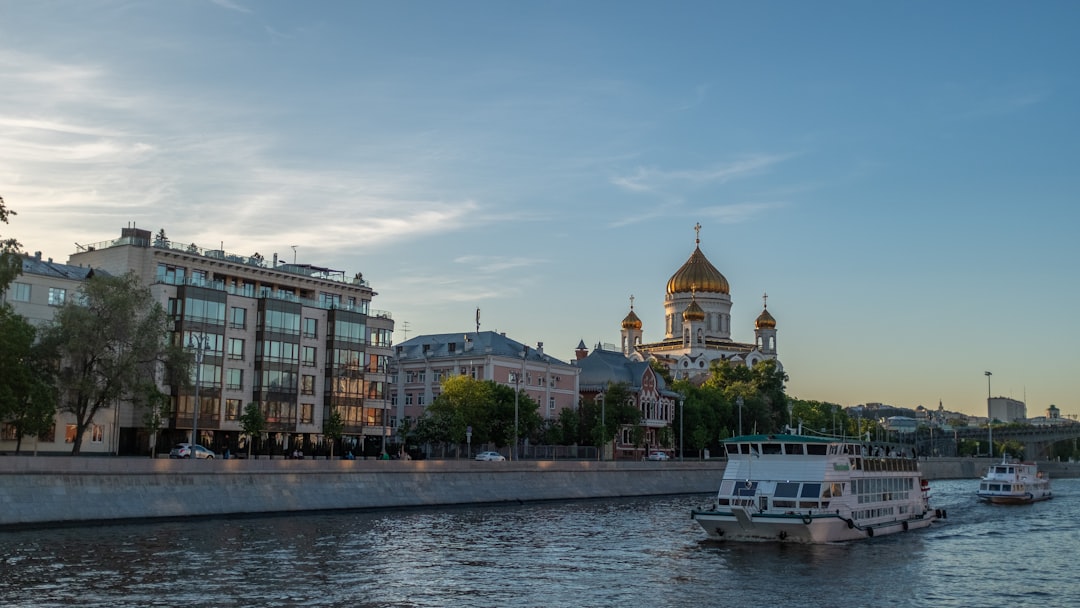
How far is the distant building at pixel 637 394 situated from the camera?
477ft

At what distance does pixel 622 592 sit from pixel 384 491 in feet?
125

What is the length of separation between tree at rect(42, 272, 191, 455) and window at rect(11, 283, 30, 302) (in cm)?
930

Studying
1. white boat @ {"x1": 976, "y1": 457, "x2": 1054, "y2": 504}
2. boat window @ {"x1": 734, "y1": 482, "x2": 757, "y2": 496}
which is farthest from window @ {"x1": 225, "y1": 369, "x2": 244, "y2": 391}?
white boat @ {"x1": 976, "y1": 457, "x2": 1054, "y2": 504}

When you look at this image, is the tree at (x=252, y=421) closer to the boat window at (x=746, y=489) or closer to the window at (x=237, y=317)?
the window at (x=237, y=317)

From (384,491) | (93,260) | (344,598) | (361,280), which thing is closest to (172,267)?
(93,260)

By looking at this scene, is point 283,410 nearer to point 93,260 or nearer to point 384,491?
point 93,260

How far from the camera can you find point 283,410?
339 ft

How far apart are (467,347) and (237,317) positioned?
40.9 m

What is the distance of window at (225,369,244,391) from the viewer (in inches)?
3905

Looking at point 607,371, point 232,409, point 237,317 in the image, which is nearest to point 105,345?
point 232,409

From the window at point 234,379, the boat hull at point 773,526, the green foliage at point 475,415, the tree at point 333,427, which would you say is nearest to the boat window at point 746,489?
the boat hull at point 773,526

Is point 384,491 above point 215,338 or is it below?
below

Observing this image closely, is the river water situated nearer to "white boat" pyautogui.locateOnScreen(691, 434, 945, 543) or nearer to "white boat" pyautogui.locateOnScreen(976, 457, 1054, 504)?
"white boat" pyautogui.locateOnScreen(691, 434, 945, 543)

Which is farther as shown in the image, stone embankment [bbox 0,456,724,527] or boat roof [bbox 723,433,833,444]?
boat roof [bbox 723,433,833,444]
